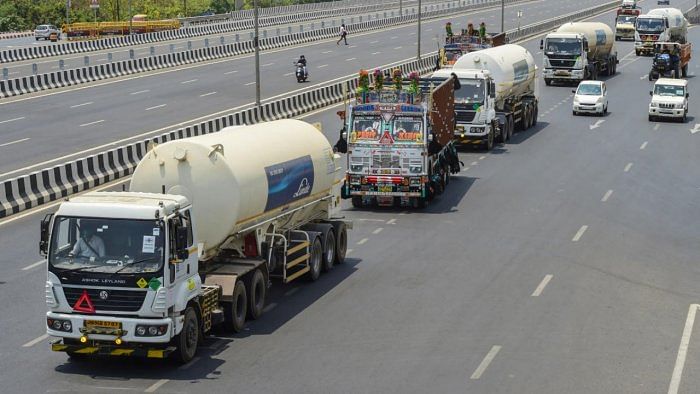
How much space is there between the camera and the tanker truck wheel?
76.1ft

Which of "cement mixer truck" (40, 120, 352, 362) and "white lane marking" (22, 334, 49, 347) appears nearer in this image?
"cement mixer truck" (40, 120, 352, 362)

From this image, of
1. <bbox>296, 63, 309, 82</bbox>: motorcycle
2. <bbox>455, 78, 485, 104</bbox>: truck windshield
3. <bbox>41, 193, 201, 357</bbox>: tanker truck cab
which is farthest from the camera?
<bbox>296, 63, 309, 82</bbox>: motorcycle

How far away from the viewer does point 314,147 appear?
1067 inches

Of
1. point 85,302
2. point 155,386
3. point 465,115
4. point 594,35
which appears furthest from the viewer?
point 594,35

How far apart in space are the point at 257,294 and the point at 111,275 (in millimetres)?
4790

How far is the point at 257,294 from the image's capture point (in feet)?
77.5

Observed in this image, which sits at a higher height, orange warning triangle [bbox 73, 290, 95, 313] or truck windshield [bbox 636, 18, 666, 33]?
orange warning triangle [bbox 73, 290, 95, 313]

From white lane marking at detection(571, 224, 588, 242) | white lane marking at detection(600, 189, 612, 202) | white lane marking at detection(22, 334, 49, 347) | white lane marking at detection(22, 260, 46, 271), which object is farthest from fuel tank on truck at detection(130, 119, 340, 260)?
white lane marking at detection(600, 189, 612, 202)

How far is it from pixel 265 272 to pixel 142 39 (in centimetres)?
7690

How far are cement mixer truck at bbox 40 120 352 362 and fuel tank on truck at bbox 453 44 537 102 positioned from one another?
22.5 metres

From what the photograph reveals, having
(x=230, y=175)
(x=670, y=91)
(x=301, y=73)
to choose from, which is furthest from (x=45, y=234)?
(x=301, y=73)

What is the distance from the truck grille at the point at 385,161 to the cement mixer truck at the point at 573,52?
3695 cm

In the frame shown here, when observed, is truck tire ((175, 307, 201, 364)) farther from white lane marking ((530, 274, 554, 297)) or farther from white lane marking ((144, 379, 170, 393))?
white lane marking ((530, 274, 554, 297))

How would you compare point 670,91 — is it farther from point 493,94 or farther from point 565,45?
point 493,94
